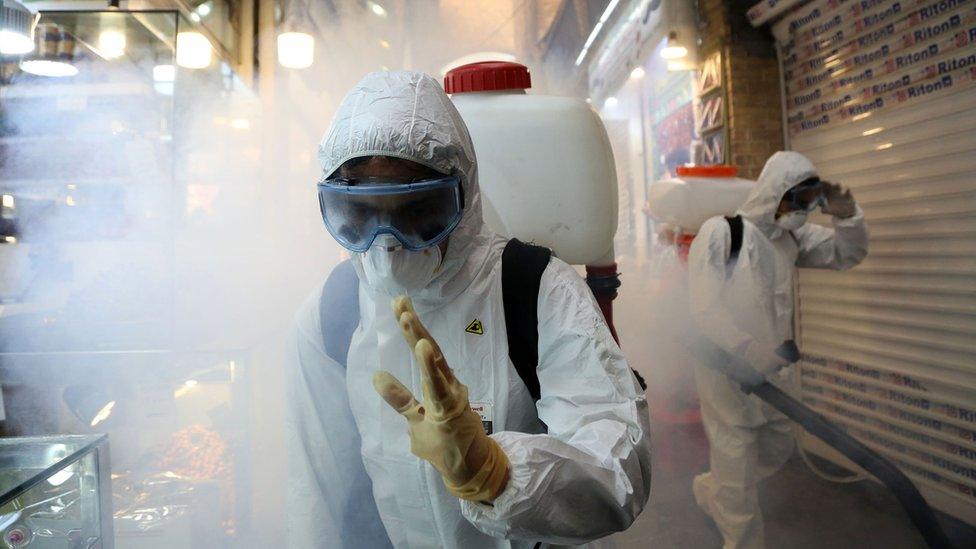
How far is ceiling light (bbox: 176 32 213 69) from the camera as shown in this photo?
2631 millimetres

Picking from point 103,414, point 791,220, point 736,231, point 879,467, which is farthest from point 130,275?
point 879,467

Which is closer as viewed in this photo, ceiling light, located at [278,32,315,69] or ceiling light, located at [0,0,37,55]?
ceiling light, located at [0,0,37,55]

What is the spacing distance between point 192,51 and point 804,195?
3360 mm

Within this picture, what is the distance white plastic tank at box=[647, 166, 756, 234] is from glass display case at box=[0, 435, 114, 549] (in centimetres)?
338

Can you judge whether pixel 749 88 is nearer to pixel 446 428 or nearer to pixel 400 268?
pixel 400 268

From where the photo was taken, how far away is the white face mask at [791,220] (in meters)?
3.19

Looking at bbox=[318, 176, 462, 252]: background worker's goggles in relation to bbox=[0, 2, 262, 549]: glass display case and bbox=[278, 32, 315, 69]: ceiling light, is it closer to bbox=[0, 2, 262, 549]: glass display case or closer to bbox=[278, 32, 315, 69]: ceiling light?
bbox=[0, 2, 262, 549]: glass display case

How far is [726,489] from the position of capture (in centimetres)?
294

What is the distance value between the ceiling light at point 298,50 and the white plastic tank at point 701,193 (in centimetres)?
240

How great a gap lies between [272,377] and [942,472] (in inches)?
143

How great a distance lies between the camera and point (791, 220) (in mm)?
3188

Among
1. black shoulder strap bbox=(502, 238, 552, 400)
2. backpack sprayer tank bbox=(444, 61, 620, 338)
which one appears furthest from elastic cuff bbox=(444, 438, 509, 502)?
backpack sprayer tank bbox=(444, 61, 620, 338)

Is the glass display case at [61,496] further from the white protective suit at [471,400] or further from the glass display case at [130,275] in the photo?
the glass display case at [130,275]

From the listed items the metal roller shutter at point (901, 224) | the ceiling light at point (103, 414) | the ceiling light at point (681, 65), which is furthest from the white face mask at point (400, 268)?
the ceiling light at point (681, 65)
